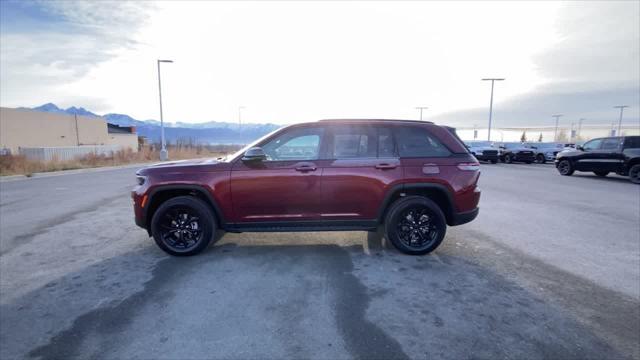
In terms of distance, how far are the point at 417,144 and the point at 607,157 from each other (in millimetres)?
14697

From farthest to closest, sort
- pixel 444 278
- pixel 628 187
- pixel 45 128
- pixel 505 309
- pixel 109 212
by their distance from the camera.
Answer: pixel 45 128 → pixel 628 187 → pixel 109 212 → pixel 444 278 → pixel 505 309

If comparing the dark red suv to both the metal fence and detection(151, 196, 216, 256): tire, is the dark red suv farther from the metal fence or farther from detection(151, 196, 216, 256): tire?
the metal fence

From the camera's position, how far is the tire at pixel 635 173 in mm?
13041

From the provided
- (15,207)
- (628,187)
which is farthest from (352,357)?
(628,187)

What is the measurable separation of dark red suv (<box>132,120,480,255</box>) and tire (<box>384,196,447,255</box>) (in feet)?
0.05

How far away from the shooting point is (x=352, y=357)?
99.5 inches

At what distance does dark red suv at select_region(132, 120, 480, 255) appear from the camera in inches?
179

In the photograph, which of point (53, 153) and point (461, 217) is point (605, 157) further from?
point (53, 153)

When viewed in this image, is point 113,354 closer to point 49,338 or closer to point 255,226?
point 49,338

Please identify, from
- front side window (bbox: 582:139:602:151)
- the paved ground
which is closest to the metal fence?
the paved ground

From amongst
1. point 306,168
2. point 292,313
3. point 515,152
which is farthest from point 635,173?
point 292,313

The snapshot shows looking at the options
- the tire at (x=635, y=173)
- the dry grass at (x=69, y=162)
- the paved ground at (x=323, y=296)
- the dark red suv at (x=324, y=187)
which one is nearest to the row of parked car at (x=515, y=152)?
the tire at (x=635, y=173)

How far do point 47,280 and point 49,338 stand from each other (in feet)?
5.05

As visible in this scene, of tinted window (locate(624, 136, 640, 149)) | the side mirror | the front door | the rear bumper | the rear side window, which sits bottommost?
the rear bumper
